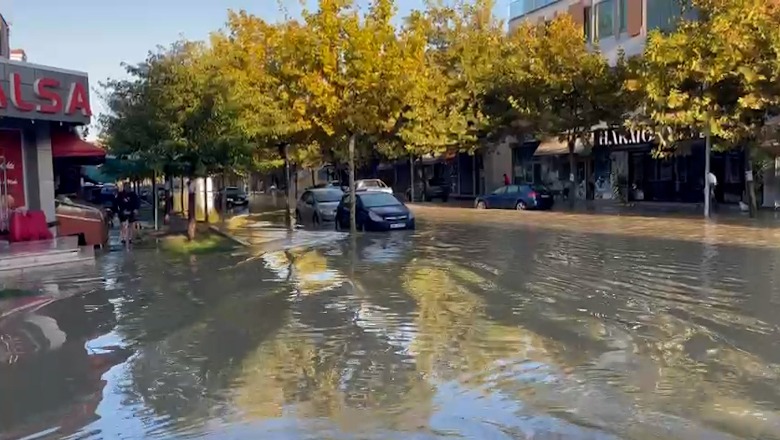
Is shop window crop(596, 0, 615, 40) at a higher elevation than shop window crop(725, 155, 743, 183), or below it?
higher

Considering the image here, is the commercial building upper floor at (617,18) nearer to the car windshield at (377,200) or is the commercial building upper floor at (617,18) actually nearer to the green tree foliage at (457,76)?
the green tree foliage at (457,76)

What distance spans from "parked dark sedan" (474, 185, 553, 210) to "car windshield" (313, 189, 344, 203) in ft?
32.4

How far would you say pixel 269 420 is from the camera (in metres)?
6.55

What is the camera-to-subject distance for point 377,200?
27.0 meters

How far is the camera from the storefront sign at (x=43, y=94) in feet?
60.7

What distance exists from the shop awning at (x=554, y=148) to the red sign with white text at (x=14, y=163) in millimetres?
29301

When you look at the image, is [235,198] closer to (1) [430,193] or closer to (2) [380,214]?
(1) [430,193]

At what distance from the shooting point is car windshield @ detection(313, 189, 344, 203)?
32.4 metres

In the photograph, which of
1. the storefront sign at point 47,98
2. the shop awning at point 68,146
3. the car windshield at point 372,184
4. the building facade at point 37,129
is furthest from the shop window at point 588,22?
the storefront sign at point 47,98

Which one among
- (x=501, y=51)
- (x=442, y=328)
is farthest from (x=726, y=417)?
(x=501, y=51)

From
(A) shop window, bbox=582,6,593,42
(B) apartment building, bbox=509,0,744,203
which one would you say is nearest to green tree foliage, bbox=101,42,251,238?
(B) apartment building, bbox=509,0,744,203

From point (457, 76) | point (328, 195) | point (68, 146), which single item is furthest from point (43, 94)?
point (457, 76)

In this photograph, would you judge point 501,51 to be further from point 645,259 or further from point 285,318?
point 285,318

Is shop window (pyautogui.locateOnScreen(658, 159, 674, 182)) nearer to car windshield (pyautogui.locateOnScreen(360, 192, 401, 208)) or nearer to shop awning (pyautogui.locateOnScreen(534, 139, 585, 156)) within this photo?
shop awning (pyautogui.locateOnScreen(534, 139, 585, 156))
